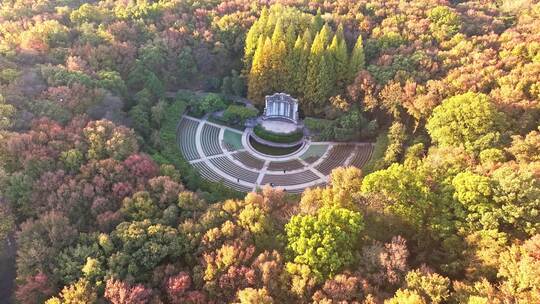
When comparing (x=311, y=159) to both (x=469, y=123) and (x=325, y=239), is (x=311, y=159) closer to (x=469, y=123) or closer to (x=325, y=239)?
(x=469, y=123)

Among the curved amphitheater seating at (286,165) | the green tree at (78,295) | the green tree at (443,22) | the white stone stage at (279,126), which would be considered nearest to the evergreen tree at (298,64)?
the white stone stage at (279,126)

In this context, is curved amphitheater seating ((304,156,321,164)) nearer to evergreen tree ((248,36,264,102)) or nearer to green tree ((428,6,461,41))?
evergreen tree ((248,36,264,102))

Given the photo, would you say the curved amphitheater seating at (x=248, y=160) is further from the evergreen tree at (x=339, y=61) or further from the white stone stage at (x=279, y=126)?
the evergreen tree at (x=339, y=61)

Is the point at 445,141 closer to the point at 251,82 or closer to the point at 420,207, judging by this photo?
the point at 420,207

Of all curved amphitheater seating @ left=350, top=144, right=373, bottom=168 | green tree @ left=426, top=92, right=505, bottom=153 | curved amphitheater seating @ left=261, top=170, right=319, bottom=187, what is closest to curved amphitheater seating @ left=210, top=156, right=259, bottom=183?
curved amphitheater seating @ left=261, top=170, right=319, bottom=187

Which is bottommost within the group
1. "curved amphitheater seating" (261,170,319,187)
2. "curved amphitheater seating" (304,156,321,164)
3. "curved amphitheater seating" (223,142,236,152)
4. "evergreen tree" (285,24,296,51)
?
"curved amphitheater seating" (261,170,319,187)

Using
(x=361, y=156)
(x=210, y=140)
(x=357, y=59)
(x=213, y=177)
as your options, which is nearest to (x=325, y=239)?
(x=213, y=177)

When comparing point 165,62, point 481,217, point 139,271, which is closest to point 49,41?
point 165,62
